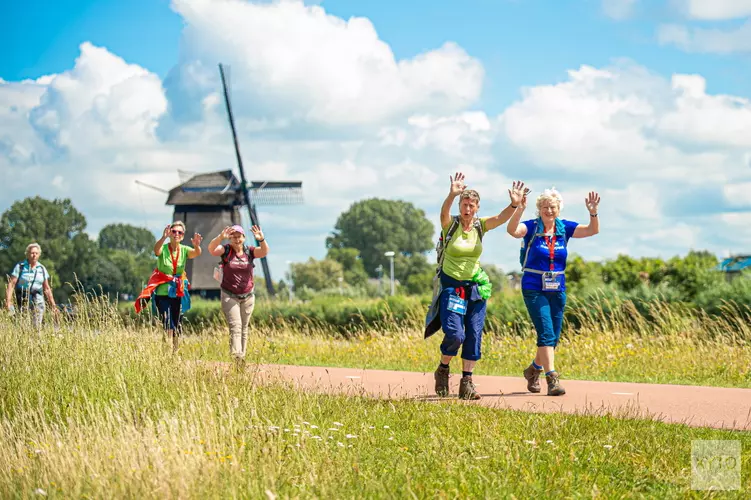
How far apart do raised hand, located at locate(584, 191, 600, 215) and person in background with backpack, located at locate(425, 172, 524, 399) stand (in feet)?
3.14

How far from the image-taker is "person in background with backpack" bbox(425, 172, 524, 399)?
798 cm

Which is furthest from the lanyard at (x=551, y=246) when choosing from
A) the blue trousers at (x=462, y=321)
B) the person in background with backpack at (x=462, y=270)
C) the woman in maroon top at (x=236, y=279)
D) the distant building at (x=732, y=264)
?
the distant building at (x=732, y=264)

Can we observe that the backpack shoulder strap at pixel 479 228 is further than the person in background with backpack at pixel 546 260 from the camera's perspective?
Result: No

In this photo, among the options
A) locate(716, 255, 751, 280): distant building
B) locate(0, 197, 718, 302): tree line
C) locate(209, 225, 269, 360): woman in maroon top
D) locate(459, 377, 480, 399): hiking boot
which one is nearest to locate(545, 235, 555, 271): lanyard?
locate(459, 377, 480, 399): hiking boot

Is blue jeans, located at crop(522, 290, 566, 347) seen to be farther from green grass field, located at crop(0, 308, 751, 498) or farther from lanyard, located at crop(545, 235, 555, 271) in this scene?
green grass field, located at crop(0, 308, 751, 498)

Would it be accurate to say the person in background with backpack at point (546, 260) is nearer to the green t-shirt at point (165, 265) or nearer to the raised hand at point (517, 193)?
the raised hand at point (517, 193)

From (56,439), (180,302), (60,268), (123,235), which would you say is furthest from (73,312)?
(123,235)

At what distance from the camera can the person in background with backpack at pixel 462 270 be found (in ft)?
26.2

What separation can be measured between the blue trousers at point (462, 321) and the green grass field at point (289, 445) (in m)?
0.53

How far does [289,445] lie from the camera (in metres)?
6.13

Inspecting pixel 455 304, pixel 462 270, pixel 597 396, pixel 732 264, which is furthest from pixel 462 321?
pixel 732 264

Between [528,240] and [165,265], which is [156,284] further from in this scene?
[528,240]

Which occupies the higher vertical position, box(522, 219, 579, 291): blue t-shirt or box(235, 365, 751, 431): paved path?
box(522, 219, 579, 291): blue t-shirt

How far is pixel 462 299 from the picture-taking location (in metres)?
7.98
